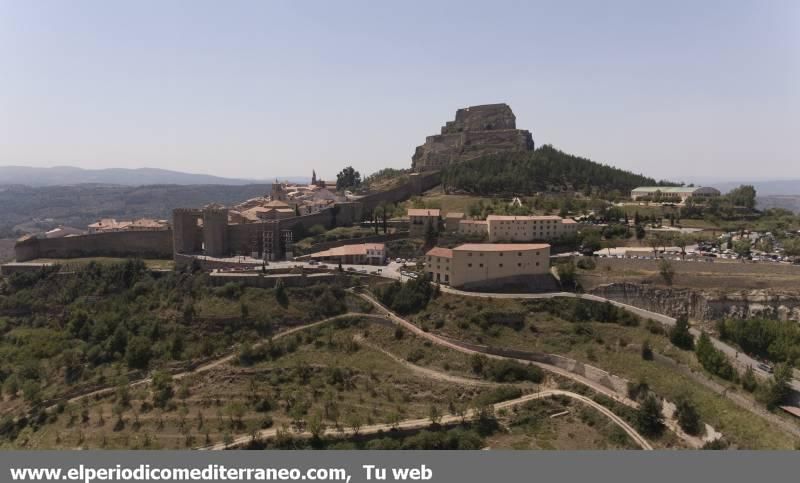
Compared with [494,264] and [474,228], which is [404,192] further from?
[494,264]

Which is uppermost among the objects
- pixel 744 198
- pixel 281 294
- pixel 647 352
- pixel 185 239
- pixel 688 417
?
pixel 744 198

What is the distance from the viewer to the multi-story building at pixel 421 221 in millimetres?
40719

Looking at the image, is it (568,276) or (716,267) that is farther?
(568,276)

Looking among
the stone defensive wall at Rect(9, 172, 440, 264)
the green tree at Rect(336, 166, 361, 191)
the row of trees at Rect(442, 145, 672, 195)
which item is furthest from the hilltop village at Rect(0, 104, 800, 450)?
the green tree at Rect(336, 166, 361, 191)

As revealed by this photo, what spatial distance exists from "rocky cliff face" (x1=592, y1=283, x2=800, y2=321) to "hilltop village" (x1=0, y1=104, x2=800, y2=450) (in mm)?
104

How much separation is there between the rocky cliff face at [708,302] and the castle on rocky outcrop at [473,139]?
35.8 meters

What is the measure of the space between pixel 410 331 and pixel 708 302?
15.5 metres

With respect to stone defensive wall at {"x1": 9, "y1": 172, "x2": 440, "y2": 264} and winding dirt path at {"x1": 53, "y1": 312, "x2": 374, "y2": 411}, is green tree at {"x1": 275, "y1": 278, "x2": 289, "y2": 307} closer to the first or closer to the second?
winding dirt path at {"x1": 53, "y1": 312, "x2": 374, "y2": 411}

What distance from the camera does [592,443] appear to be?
2064 cm

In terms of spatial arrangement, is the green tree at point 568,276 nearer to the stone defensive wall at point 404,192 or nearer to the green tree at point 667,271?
the green tree at point 667,271

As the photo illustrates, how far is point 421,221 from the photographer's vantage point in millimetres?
41000

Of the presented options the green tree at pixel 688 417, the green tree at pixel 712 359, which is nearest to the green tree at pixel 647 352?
the green tree at pixel 712 359

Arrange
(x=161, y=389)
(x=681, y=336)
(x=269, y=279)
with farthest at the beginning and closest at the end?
(x=269, y=279) < (x=681, y=336) < (x=161, y=389)

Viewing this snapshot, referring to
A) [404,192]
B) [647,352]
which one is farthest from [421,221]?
[647,352]
